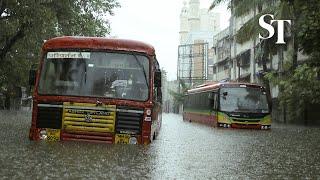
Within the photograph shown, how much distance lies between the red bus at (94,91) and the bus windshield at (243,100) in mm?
15066

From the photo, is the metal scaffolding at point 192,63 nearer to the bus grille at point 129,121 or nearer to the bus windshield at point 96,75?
the bus windshield at point 96,75

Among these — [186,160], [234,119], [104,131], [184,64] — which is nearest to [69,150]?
[104,131]

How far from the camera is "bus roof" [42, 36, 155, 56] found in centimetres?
1357

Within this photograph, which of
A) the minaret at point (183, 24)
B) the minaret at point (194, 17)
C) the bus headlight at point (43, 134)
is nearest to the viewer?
the bus headlight at point (43, 134)

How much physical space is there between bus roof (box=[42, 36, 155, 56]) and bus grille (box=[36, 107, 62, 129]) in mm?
1463

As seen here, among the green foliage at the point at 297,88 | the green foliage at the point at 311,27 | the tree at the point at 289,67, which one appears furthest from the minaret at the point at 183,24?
the green foliage at the point at 311,27

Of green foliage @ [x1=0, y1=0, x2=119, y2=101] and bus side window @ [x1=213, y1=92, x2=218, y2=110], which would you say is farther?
bus side window @ [x1=213, y1=92, x2=218, y2=110]

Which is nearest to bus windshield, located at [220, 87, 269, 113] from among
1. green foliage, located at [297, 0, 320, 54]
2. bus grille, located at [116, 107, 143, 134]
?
green foliage, located at [297, 0, 320, 54]

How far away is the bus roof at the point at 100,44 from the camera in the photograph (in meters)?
13.6

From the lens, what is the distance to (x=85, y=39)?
1371 cm

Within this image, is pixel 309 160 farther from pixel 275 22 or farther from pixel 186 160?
pixel 275 22

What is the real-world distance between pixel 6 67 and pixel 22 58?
1.34 meters
